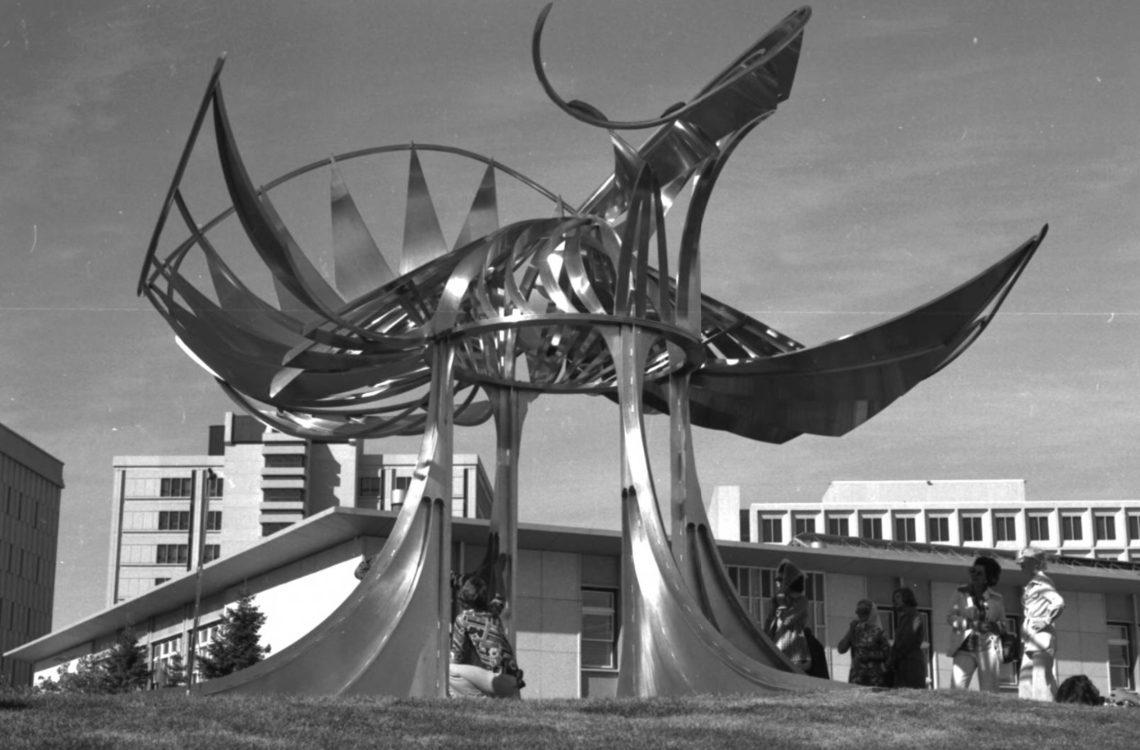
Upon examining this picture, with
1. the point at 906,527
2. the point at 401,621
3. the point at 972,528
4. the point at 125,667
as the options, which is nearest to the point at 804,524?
the point at 906,527

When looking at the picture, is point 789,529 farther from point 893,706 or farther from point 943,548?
point 893,706

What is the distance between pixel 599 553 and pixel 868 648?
86.0 feet

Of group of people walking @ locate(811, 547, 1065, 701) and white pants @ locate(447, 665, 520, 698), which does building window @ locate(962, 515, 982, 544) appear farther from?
white pants @ locate(447, 665, 520, 698)

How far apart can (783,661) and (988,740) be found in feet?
19.5

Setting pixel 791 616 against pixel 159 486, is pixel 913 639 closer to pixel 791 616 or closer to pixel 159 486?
pixel 791 616

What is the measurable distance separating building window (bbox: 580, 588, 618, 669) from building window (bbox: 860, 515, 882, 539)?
7528 cm

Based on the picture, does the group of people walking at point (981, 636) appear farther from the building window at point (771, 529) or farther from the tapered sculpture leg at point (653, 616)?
the building window at point (771, 529)

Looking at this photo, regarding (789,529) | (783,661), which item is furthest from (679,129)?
(789,529)

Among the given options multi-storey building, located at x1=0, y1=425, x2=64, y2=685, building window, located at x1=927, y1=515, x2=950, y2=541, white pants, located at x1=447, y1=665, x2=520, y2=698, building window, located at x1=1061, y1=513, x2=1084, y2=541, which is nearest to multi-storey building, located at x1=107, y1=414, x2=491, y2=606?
multi-storey building, located at x1=0, y1=425, x2=64, y2=685

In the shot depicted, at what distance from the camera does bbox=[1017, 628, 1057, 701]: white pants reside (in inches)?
720

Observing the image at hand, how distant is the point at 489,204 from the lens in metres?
26.7

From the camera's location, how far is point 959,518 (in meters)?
119

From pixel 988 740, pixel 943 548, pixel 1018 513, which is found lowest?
pixel 988 740

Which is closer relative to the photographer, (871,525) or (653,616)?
(653,616)
